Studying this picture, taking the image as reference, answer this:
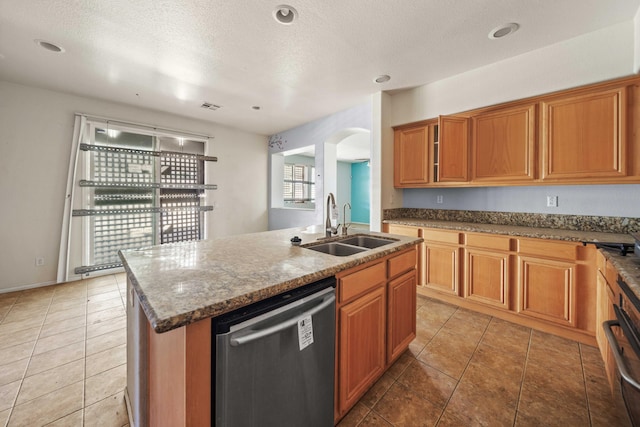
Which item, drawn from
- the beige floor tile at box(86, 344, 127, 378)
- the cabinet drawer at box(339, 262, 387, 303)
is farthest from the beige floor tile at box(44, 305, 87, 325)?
the cabinet drawer at box(339, 262, 387, 303)

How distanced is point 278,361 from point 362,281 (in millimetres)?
633

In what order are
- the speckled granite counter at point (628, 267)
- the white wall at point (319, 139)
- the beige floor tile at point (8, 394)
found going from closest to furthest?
the speckled granite counter at point (628, 267) < the beige floor tile at point (8, 394) < the white wall at point (319, 139)

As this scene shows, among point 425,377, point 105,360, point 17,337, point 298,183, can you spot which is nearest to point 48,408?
point 105,360

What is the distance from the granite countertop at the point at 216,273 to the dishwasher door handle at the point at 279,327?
108 millimetres

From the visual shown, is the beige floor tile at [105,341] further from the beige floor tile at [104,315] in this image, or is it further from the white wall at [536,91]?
the white wall at [536,91]

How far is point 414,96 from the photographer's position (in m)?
3.33

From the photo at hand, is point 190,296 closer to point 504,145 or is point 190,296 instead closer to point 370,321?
point 370,321

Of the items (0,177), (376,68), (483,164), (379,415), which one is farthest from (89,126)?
(483,164)

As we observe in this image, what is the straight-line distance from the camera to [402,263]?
5.82ft

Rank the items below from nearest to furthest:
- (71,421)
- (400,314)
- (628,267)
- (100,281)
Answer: (628,267), (71,421), (400,314), (100,281)

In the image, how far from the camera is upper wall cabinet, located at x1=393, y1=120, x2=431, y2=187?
10.7 ft

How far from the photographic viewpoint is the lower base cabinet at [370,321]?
1.30m

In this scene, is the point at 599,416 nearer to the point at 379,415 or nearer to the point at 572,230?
the point at 379,415

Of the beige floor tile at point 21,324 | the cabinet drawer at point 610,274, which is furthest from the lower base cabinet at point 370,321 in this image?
the beige floor tile at point 21,324
